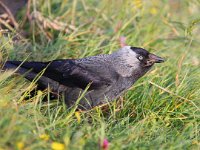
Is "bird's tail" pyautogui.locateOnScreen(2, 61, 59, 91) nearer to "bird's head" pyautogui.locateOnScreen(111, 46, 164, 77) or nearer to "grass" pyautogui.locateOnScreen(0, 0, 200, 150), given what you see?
"grass" pyautogui.locateOnScreen(0, 0, 200, 150)

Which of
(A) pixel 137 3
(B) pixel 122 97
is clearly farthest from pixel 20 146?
(A) pixel 137 3

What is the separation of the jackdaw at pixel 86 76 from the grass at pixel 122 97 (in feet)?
0.38

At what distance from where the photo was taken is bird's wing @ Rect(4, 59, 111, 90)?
5.17 m

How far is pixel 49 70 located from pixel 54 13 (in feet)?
6.49

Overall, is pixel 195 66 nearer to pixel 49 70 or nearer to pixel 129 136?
pixel 49 70

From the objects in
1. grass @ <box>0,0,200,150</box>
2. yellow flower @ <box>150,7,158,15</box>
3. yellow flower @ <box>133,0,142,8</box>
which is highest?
yellow flower @ <box>133,0,142,8</box>

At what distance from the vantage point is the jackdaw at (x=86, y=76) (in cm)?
514

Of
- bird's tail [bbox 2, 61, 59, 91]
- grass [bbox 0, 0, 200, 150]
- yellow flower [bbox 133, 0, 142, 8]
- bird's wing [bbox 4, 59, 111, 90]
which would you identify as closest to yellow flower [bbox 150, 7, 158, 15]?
grass [bbox 0, 0, 200, 150]

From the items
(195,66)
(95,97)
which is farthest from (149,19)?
(95,97)

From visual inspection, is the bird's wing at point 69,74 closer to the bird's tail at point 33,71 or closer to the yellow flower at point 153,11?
the bird's tail at point 33,71

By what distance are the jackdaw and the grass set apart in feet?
0.38

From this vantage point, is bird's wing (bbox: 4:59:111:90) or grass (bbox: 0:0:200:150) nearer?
grass (bbox: 0:0:200:150)

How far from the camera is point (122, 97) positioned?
5312mm

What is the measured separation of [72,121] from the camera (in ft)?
14.8
